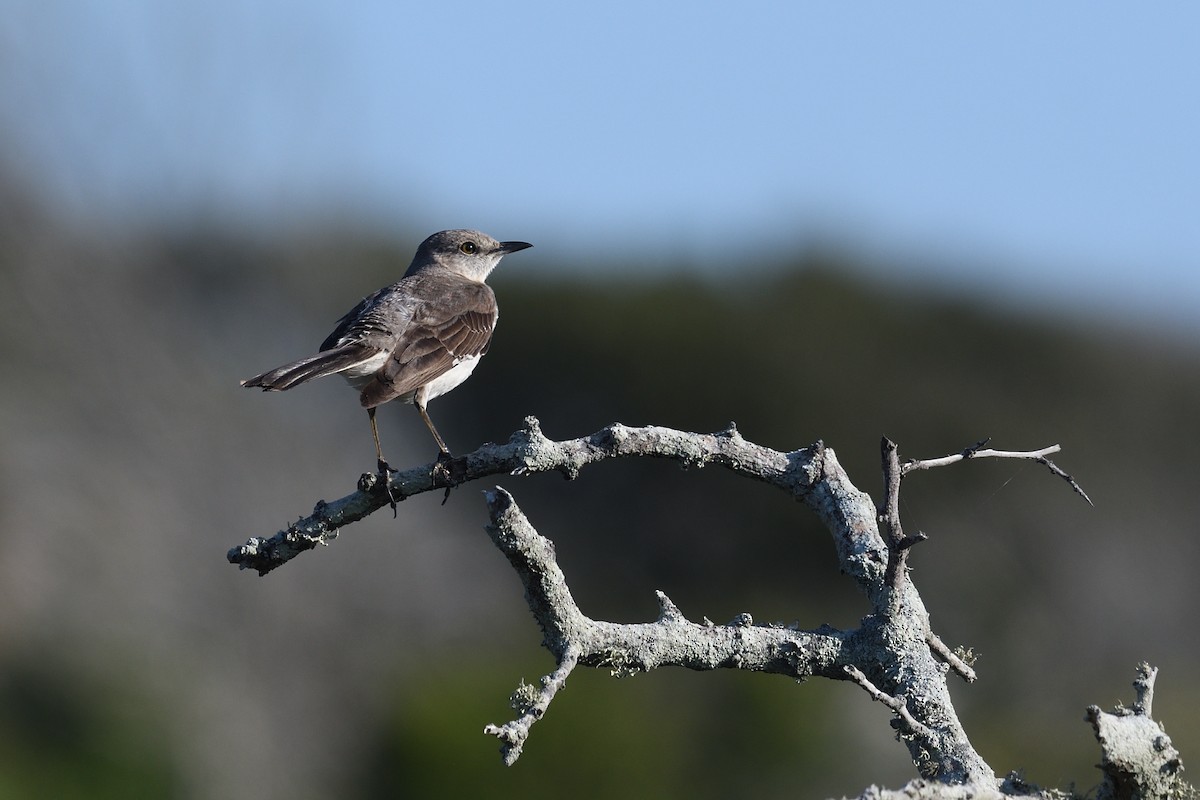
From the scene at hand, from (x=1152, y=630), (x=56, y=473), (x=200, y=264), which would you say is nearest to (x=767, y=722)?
(x=56, y=473)

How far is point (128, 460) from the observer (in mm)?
21734

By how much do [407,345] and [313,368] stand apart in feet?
2.04

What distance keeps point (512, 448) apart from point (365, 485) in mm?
750

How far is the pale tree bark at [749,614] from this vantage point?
321 centimetres

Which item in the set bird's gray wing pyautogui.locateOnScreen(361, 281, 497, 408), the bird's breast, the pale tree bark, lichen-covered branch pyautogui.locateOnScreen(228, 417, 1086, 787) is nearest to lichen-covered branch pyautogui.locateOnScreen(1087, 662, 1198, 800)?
the pale tree bark

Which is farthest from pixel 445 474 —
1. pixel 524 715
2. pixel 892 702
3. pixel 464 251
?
pixel 464 251

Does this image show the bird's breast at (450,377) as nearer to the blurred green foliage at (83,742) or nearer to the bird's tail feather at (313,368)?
the bird's tail feather at (313,368)

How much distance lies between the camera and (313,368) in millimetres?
5156

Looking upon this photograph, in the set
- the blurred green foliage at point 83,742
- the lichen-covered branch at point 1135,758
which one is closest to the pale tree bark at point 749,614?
the lichen-covered branch at point 1135,758

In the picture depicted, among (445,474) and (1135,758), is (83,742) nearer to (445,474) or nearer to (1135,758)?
(445,474)

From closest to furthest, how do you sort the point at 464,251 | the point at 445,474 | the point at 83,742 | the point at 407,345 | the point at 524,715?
the point at 524,715 < the point at 445,474 < the point at 407,345 < the point at 464,251 < the point at 83,742

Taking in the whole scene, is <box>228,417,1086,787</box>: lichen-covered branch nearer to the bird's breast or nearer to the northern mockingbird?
the northern mockingbird

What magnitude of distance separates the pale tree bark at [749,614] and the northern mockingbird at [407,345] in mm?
1081

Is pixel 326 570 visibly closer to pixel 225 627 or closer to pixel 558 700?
pixel 225 627
